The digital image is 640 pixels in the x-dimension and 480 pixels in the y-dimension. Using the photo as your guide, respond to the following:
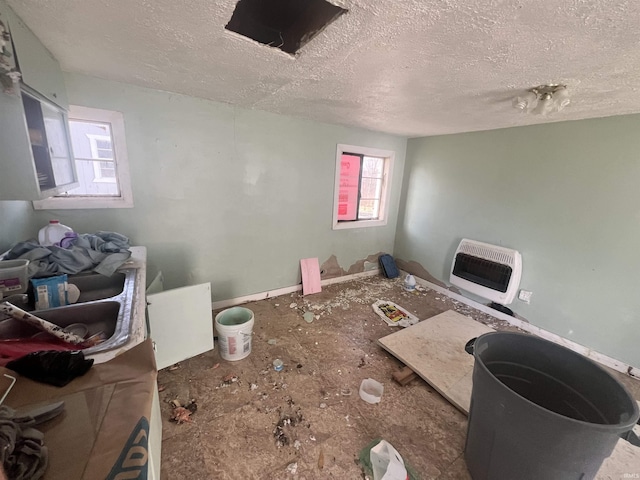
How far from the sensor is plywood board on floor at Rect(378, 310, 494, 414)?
1739 millimetres

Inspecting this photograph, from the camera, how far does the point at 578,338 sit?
2.23 m

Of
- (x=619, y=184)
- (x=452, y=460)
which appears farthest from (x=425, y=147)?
(x=452, y=460)

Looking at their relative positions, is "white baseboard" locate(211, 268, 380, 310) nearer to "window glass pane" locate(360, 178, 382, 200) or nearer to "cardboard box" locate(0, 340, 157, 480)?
"window glass pane" locate(360, 178, 382, 200)

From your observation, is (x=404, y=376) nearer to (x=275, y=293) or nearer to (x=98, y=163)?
(x=275, y=293)

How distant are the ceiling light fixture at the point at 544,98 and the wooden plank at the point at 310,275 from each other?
242 cm

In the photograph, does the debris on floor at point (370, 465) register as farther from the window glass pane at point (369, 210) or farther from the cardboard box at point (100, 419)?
the window glass pane at point (369, 210)

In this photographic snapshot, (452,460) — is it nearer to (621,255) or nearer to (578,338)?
(578,338)

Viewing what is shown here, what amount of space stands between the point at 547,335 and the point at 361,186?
102 inches

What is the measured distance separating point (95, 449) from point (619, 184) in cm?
341

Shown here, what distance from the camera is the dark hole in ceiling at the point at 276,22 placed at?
113 cm

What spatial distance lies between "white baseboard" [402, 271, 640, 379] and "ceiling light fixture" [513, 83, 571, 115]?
79.6 inches

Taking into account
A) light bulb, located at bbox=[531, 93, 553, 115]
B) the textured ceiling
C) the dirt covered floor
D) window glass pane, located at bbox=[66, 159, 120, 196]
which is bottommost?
the dirt covered floor

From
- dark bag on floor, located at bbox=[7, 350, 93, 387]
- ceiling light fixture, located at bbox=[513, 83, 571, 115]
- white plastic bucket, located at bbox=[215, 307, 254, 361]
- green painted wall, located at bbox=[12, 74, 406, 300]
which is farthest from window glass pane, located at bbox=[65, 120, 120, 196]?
ceiling light fixture, located at bbox=[513, 83, 571, 115]

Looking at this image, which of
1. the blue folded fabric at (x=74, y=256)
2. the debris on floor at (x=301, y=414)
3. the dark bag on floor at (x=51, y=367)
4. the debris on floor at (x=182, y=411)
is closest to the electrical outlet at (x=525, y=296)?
the debris on floor at (x=301, y=414)
